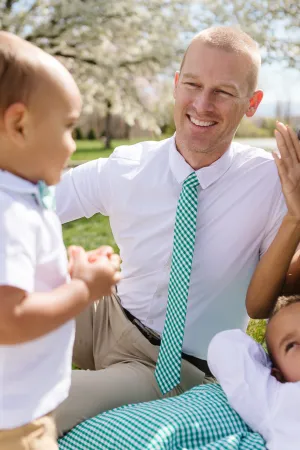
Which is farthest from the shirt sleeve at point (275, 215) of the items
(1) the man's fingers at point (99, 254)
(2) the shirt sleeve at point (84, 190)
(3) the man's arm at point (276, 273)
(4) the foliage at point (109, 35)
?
(4) the foliage at point (109, 35)

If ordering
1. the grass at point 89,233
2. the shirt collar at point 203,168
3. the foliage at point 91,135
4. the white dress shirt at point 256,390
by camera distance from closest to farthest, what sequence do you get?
1. the white dress shirt at point 256,390
2. the shirt collar at point 203,168
3. the grass at point 89,233
4. the foliage at point 91,135

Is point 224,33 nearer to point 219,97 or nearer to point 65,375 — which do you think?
point 219,97

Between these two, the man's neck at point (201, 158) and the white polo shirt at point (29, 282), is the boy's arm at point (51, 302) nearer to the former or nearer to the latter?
the white polo shirt at point (29, 282)

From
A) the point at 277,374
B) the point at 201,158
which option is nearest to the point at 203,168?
the point at 201,158

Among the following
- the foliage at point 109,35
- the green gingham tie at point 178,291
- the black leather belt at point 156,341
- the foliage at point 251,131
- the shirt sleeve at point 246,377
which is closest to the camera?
the shirt sleeve at point 246,377

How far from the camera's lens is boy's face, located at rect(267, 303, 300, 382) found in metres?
2.24

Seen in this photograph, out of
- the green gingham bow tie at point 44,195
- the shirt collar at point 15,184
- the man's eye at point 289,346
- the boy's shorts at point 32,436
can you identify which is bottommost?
the man's eye at point 289,346

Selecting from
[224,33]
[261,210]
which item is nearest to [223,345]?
[261,210]

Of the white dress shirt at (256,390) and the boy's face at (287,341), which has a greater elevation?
the boy's face at (287,341)

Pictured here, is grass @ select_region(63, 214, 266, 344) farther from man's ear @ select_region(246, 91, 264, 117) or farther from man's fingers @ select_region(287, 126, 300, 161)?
man's fingers @ select_region(287, 126, 300, 161)

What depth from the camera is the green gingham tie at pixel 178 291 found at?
2.58 m

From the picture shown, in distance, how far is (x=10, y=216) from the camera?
1534mm

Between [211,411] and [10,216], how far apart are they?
1090 mm

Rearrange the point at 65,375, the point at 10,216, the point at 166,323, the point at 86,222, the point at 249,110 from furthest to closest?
the point at 86,222 → the point at 249,110 → the point at 166,323 → the point at 65,375 → the point at 10,216
